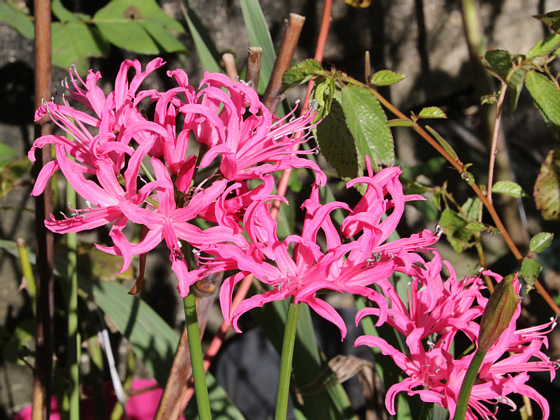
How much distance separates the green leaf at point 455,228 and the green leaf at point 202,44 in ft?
1.16

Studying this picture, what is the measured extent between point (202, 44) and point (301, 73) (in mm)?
195

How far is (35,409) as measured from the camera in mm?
667

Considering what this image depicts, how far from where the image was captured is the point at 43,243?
60 centimetres

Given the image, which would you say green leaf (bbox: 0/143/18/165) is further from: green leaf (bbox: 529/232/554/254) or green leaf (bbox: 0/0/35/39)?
green leaf (bbox: 529/232/554/254)

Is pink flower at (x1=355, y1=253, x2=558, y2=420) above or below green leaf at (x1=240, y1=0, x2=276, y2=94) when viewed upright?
below

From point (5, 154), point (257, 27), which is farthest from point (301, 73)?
point (5, 154)

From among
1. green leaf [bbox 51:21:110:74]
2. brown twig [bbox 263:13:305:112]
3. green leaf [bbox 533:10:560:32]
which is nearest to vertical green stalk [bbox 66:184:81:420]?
green leaf [bbox 51:21:110:74]

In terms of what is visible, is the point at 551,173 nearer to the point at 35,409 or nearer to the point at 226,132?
the point at 226,132

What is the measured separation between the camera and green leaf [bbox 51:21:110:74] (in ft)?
2.65

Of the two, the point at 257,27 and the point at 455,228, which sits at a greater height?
the point at 257,27

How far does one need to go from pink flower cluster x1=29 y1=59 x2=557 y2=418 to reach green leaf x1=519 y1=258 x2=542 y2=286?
0.42 ft

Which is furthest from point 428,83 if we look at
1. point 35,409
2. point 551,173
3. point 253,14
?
point 35,409

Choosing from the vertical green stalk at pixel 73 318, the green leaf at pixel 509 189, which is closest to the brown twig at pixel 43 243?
the vertical green stalk at pixel 73 318

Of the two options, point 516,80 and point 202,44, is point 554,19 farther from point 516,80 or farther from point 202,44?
point 202,44
